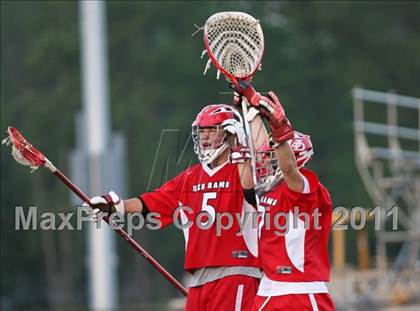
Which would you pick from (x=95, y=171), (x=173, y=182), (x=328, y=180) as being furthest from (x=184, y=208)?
(x=328, y=180)

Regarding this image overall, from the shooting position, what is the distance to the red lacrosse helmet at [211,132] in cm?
834

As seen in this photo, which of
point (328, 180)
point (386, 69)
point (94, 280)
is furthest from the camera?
point (386, 69)

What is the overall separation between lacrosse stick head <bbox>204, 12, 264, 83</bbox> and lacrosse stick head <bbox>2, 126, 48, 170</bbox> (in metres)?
1.30

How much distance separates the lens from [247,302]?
8.41 m

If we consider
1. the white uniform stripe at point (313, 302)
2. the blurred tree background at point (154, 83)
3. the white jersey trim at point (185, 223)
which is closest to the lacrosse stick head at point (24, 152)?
the white jersey trim at point (185, 223)

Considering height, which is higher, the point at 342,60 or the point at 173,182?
the point at 342,60

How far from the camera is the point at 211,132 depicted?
8.35 meters

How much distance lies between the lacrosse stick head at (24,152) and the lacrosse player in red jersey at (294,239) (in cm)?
143

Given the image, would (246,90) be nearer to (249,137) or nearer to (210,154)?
(249,137)

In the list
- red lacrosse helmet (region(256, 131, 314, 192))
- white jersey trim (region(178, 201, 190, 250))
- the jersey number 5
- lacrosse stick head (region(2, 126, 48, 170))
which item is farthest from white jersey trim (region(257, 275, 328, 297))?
lacrosse stick head (region(2, 126, 48, 170))

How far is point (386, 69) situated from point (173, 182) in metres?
27.3

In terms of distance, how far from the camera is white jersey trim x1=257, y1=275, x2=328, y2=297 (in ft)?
25.2

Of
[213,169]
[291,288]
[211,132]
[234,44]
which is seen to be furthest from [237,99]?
[291,288]

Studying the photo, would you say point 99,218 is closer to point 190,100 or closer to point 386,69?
point 190,100
